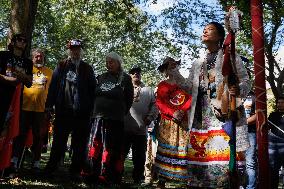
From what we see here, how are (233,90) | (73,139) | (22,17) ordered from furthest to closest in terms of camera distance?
(22,17) < (73,139) < (233,90)

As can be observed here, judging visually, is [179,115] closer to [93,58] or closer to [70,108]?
[70,108]

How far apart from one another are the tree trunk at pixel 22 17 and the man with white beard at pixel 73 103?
3.44ft

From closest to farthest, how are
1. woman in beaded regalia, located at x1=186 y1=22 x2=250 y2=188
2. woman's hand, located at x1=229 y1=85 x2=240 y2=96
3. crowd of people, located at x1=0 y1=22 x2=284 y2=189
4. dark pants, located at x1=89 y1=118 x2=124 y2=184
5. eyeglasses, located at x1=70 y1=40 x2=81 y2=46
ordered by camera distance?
woman's hand, located at x1=229 y1=85 x2=240 y2=96 → woman in beaded regalia, located at x1=186 y1=22 x2=250 y2=188 → crowd of people, located at x1=0 y1=22 x2=284 y2=189 → dark pants, located at x1=89 y1=118 x2=124 y2=184 → eyeglasses, located at x1=70 y1=40 x2=81 y2=46

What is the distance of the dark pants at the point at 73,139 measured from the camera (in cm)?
643

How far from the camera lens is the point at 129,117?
23.9 feet

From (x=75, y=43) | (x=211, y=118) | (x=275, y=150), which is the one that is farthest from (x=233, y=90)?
(x=275, y=150)

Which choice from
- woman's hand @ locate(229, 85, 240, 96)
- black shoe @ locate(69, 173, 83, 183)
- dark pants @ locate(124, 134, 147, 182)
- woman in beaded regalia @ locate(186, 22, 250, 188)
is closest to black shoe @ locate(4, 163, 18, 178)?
black shoe @ locate(69, 173, 83, 183)

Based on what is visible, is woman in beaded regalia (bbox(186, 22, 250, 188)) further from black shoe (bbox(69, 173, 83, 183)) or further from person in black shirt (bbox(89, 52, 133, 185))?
black shoe (bbox(69, 173, 83, 183))

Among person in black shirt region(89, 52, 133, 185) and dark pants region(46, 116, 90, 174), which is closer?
person in black shirt region(89, 52, 133, 185)

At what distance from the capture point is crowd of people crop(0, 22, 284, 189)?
12.9 feet

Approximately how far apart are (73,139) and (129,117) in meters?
1.13

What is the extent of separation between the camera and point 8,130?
210 inches

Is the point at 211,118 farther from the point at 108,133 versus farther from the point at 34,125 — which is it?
the point at 34,125

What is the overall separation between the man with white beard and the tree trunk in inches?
41.3
